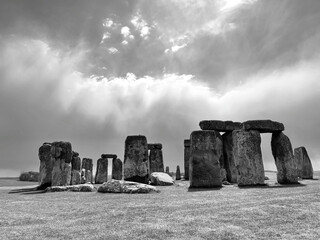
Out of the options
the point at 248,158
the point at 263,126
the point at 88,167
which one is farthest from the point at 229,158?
the point at 88,167

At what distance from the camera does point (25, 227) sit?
4848mm

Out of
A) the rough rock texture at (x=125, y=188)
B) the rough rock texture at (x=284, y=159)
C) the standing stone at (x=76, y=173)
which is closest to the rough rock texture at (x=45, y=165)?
the standing stone at (x=76, y=173)

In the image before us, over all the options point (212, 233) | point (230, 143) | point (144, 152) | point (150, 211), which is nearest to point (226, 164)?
point (230, 143)

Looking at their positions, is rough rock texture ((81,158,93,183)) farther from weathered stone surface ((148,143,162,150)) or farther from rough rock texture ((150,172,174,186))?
rough rock texture ((150,172,174,186))

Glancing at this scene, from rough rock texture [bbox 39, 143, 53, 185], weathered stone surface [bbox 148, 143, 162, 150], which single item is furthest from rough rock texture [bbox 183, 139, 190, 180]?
rough rock texture [bbox 39, 143, 53, 185]

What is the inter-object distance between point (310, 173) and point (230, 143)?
22.4 ft

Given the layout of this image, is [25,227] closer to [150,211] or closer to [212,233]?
[150,211]

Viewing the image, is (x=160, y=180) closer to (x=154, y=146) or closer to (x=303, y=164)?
(x=154, y=146)

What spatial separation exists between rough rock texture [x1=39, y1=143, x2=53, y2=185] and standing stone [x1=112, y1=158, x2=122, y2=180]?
823 centimetres

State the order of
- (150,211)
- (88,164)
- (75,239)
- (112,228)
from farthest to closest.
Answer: (88,164) → (150,211) → (112,228) → (75,239)

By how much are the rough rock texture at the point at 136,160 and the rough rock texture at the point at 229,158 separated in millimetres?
5603

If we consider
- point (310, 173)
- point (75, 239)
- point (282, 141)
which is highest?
point (282, 141)

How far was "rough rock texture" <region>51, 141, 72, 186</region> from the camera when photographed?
1447 centimetres

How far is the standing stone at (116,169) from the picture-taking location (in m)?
25.1
